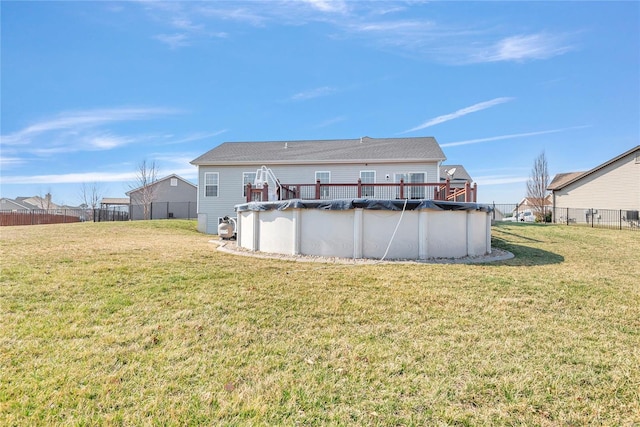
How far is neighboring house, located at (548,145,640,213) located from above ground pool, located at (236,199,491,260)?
1881cm

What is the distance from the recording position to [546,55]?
439 inches

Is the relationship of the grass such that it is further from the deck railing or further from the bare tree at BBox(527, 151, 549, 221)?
the bare tree at BBox(527, 151, 549, 221)

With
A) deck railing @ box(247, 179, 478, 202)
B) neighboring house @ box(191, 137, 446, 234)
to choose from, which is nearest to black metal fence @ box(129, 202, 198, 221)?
neighboring house @ box(191, 137, 446, 234)

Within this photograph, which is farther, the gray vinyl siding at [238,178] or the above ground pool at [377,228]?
the gray vinyl siding at [238,178]

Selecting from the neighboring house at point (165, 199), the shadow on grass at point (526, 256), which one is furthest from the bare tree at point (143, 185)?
the shadow on grass at point (526, 256)

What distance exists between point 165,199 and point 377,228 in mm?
29341

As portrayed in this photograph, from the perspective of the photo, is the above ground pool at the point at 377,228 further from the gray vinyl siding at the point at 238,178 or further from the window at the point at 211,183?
the window at the point at 211,183

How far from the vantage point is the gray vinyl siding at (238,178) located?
16000 millimetres

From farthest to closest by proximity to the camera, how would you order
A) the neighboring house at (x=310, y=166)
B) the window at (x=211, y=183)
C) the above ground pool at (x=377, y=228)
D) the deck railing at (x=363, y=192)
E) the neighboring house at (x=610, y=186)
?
the neighboring house at (x=610, y=186) < the window at (x=211, y=183) < the neighboring house at (x=310, y=166) < the deck railing at (x=363, y=192) < the above ground pool at (x=377, y=228)

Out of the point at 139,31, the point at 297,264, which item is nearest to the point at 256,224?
the point at 297,264

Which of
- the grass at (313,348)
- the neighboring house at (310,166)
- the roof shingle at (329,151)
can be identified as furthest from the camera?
the roof shingle at (329,151)

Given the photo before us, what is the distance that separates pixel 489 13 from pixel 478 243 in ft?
22.4

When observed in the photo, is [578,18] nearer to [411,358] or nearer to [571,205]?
[411,358]

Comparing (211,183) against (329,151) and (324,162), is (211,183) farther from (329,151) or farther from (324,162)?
(329,151)
